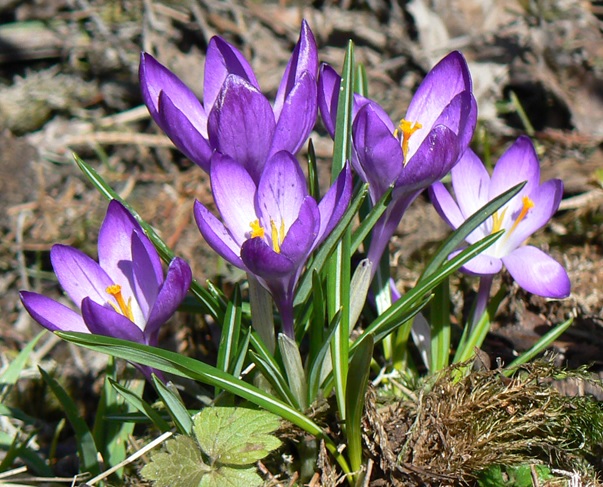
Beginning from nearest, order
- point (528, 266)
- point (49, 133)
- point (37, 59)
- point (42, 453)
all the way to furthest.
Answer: point (528, 266) → point (42, 453) → point (49, 133) → point (37, 59)

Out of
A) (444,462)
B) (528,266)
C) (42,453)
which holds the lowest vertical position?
(42,453)

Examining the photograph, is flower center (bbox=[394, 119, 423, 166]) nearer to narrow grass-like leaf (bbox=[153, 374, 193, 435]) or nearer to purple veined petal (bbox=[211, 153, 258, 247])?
purple veined petal (bbox=[211, 153, 258, 247])

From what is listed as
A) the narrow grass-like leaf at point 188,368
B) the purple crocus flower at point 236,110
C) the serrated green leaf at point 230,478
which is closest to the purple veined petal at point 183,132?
the purple crocus flower at point 236,110

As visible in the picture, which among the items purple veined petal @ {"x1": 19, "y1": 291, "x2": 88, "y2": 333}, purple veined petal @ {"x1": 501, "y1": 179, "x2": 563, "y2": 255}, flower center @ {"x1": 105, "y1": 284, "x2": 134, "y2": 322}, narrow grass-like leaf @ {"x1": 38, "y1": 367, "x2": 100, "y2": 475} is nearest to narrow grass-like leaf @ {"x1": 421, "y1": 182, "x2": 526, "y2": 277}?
purple veined petal @ {"x1": 501, "y1": 179, "x2": 563, "y2": 255}

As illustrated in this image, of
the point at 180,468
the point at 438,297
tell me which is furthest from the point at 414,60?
the point at 180,468

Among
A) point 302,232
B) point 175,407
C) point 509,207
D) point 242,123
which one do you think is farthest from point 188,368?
point 509,207

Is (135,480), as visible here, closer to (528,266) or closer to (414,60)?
(528,266)

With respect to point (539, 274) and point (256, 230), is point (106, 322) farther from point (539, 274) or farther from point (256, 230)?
point (539, 274)
